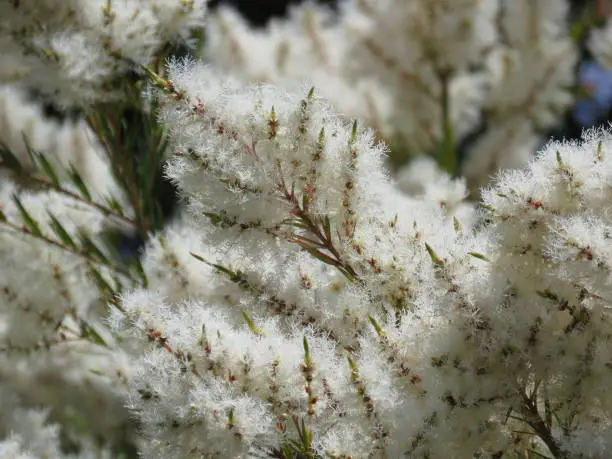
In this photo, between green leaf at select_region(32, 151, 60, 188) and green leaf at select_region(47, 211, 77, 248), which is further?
green leaf at select_region(32, 151, 60, 188)

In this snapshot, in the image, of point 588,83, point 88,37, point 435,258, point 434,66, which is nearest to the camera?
point 435,258

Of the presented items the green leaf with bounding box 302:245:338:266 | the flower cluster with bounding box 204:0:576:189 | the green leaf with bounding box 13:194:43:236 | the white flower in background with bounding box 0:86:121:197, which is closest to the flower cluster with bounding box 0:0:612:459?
the green leaf with bounding box 302:245:338:266

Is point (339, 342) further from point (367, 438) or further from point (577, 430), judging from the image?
point (577, 430)

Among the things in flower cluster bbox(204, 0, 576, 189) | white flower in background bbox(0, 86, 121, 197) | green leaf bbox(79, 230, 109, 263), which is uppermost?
flower cluster bbox(204, 0, 576, 189)

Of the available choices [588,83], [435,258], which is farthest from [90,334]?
[588,83]

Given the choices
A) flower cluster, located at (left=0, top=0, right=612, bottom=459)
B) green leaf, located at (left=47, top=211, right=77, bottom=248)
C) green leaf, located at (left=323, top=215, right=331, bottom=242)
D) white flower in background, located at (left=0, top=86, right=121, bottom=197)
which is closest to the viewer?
flower cluster, located at (left=0, top=0, right=612, bottom=459)

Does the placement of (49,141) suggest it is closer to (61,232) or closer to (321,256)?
(61,232)

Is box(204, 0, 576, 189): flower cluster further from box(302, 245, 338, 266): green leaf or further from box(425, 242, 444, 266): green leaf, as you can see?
box(425, 242, 444, 266): green leaf

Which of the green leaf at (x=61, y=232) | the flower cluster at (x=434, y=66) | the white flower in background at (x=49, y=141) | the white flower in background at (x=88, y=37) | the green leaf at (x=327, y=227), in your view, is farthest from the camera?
the flower cluster at (x=434, y=66)

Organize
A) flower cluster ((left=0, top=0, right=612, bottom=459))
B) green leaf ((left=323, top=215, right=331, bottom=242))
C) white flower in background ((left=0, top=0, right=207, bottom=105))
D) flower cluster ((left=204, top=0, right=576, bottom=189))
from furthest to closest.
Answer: flower cluster ((left=204, top=0, right=576, bottom=189)) < white flower in background ((left=0, top=0, right=207, bottom=105)) < green leaf ((left=323, top=215, right=331, bottom=242)) < flower cluster ((left=0, top=0, right=612, bottom=459))

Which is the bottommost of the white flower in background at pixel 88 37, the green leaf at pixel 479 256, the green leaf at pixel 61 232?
the green leaf at pixel 479 256

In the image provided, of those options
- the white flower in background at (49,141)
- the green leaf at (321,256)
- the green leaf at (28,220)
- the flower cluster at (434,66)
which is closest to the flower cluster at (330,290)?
the green leaf at (321,256)

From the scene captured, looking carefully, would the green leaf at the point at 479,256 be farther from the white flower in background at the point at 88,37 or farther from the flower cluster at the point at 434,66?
the flower cluster at the point at 434,66
